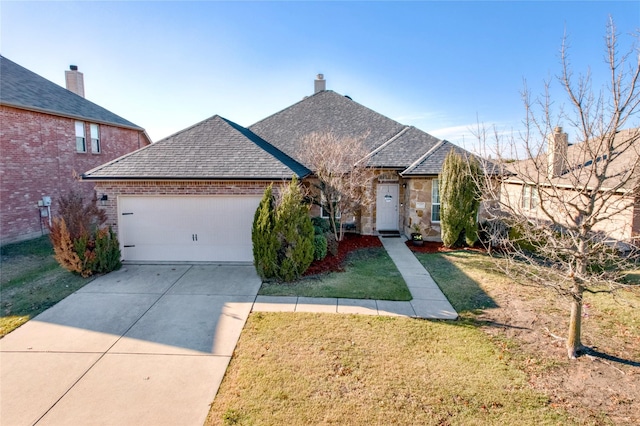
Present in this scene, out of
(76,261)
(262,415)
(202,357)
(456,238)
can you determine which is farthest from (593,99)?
(76,261)

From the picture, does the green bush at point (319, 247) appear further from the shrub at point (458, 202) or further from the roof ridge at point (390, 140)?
the roof ridge at point (390, 140)

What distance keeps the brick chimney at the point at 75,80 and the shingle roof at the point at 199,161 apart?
550 inches

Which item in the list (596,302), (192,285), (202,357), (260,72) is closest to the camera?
(202,357)

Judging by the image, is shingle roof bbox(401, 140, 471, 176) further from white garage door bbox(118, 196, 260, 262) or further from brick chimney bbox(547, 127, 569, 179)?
white garage door bbox(118, 196, 260, 262)

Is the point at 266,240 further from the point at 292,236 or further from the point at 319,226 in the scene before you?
the point at 319,226

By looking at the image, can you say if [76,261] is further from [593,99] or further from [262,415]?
[593,99]

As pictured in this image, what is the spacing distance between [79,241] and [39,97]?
35.1ft

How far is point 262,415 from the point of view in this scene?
3.90 metres

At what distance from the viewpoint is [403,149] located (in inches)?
596

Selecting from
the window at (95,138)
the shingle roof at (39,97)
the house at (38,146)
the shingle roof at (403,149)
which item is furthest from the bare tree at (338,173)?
the window at (95,138)

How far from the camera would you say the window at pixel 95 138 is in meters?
17.7

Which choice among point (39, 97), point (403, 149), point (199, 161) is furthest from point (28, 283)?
point (403, 149)

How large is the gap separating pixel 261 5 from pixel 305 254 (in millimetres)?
8037

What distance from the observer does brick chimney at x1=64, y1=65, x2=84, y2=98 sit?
796 inches
